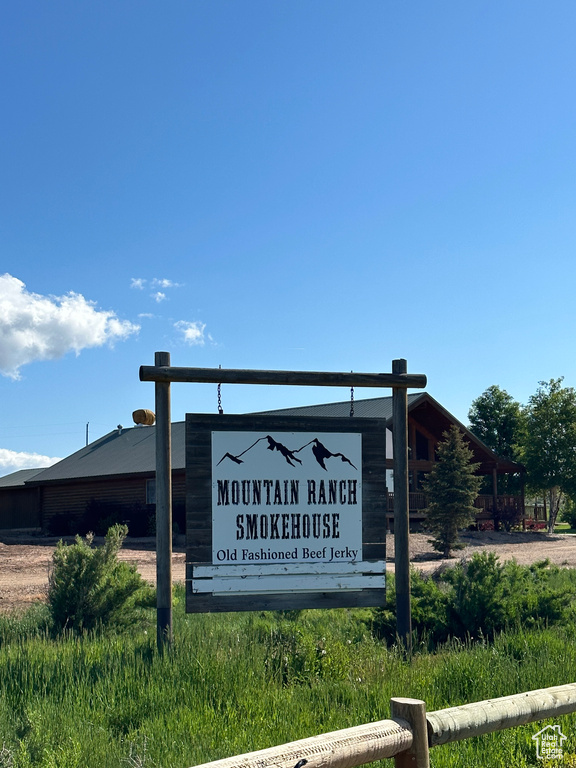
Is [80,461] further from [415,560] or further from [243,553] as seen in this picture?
[243,553]

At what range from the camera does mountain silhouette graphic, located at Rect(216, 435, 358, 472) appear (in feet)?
27.1

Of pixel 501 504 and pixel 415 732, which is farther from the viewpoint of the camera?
pixel 501 504

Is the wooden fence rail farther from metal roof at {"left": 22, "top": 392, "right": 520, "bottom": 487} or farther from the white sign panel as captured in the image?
metal roof at {"left": 22, "top": 392, "right": 520, "bottom": 487}

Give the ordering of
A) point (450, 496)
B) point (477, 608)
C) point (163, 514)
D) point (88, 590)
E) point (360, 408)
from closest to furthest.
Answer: point (163, 514) < point (477, 608) < point (88, 590) < point (450, 496) < point (360, 408)

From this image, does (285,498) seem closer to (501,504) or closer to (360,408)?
(360,408)

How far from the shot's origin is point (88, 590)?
31.8 ft

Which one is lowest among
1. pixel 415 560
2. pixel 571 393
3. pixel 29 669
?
pixel 415 560

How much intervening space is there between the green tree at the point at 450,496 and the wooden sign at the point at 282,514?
814 inches

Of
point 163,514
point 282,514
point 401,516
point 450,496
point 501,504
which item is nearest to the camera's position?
point 163,514

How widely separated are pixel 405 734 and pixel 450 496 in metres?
26.5

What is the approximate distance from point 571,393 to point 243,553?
45230mm

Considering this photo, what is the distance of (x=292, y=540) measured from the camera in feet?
27.2

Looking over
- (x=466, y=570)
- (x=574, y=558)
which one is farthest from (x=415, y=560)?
(x=466, y=570)

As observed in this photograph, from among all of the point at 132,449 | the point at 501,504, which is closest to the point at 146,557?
the point at 132,449
